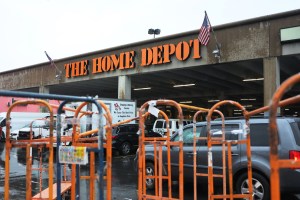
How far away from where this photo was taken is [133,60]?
70.9ft

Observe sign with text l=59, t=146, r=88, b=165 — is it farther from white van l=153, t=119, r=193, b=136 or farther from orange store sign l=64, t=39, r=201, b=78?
white van l=153, t=119, r=193, b=136

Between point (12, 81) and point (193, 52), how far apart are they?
1972 centimetres

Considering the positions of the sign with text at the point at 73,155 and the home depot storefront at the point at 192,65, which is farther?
the home depot storefront at the point at 192,65

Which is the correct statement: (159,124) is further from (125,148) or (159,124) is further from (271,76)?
(271,76)

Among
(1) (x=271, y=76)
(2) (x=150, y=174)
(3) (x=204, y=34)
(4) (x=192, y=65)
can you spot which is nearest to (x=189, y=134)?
(2) (x=150, y=174)

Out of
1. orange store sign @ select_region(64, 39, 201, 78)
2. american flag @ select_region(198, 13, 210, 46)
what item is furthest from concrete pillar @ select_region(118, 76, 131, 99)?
american flag @ select_region(198, 13, 210, 46)

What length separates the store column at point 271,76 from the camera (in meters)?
15.8

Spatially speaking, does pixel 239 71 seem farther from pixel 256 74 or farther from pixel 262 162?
pixel 262 162

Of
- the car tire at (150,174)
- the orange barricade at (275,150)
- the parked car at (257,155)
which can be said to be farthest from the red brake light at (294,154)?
the orange barricade at (275,150)

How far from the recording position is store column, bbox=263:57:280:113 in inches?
623

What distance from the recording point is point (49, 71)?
92.3ft

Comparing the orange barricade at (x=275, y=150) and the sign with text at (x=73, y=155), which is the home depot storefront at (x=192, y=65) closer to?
the sign with text at (x=73, y=155)

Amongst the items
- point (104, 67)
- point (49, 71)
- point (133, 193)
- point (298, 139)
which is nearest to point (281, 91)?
point (298, 139)

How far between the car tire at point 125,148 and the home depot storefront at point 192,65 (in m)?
4.59
